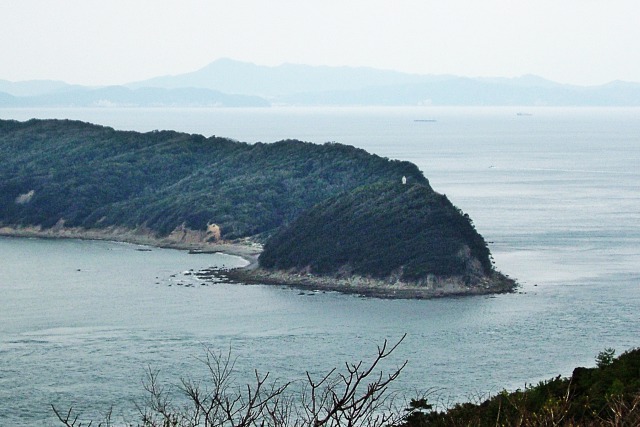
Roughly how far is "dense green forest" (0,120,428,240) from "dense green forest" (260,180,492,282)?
12.4 m

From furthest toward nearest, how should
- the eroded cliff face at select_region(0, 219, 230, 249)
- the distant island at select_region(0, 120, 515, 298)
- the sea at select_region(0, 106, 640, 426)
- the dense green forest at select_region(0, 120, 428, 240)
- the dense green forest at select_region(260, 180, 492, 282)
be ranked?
the dense green forest at select_region(0, 120, 428, 240) < the eroded cliff face at select_region(0, 219, 230, 249) < the distant island at select_region(0, 120, 515, 298) < the dense green forest at select_region(260, 180, 492, 282) < the sea at select_region(0, 106, 640, 426)

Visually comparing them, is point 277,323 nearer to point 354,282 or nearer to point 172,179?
point 354,282

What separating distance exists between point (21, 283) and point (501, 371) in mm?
39423

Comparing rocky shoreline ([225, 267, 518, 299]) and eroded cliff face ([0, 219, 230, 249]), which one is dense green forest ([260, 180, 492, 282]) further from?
eroded cliff face ([0, 219, 230, 249])

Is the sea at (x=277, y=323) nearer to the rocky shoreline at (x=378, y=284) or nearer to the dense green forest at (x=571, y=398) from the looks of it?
the rocky shoreline at (x=378, y=284)

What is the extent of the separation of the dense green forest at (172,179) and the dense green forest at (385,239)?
12.4 m

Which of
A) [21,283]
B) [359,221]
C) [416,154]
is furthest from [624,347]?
[416,154]

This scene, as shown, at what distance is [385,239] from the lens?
82375mm

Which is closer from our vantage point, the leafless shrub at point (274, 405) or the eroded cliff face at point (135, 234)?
the leafless shrub at point (274, 405)

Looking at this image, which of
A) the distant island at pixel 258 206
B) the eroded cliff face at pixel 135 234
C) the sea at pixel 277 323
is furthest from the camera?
the eroded cliff face at pixel 135 234

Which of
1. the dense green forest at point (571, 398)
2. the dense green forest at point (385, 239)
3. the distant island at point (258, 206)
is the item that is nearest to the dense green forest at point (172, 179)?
the distant island at point (258, 206)

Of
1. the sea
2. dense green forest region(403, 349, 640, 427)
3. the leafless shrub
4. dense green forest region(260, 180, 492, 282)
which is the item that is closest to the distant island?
dense green forest region(260, 180, 492, 282)

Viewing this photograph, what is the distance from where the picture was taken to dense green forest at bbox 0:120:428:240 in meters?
105

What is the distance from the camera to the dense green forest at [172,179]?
104875 millimetres
